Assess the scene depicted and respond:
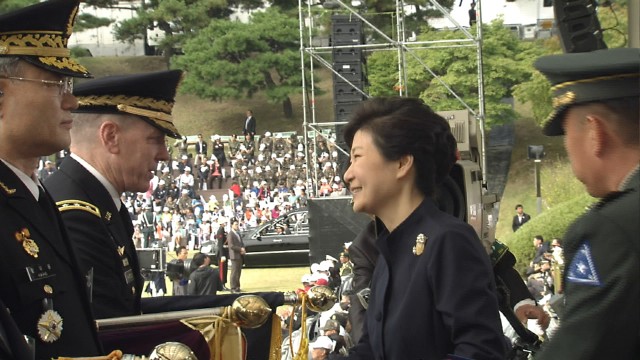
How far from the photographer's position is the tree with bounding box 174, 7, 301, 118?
43844 mm

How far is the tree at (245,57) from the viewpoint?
43844 mm

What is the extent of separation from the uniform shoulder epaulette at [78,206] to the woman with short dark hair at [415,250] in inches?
33.1

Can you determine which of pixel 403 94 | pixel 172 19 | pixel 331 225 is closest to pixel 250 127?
pixel 172 19

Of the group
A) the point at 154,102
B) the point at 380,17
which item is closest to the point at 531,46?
the point at 380,17

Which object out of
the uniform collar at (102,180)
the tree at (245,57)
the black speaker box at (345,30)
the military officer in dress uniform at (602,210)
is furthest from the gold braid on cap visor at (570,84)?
the tree at (245,57)

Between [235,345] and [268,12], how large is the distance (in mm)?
43146

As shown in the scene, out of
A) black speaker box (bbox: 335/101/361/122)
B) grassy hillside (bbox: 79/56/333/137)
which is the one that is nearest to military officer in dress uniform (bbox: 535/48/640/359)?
black speaker box (bbox: 335/101/361/122)

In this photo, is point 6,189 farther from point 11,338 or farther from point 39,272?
point 11,338

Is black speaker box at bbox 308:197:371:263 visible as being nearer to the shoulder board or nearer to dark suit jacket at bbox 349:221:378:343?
the shoulder board

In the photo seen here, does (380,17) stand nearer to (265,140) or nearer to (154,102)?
(265,140)

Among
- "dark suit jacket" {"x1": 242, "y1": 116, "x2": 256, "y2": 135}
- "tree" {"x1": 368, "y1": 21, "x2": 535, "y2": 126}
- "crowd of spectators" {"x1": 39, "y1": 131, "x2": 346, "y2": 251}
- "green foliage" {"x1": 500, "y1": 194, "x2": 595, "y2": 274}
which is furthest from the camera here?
"dark suit jacket" {"x1": 242, "y1": 116, "x2": 256, "y2": 135}

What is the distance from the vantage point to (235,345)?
3.25 metres

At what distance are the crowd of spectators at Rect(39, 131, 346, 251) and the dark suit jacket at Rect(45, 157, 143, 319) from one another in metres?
22.3

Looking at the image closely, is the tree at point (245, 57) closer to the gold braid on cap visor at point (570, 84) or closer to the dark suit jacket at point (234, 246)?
the dark suit jacket at point (234, 246)
